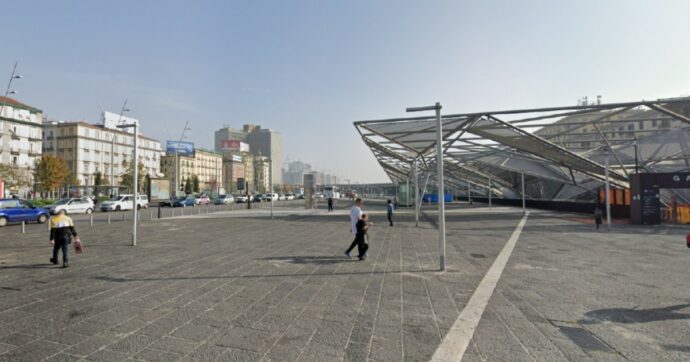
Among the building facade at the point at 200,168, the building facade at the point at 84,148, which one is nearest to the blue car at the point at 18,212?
the building facade at the point at 84,148

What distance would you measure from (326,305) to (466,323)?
216 cm

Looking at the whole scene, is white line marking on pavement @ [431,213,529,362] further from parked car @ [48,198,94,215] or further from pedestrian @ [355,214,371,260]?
parked car @ [48,198,94,215]

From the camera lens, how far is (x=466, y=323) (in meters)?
4.62

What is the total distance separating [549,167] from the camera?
39.0 meters

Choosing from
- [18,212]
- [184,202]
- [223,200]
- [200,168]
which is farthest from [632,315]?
[200,168]

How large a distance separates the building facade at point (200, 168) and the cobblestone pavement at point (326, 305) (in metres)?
102

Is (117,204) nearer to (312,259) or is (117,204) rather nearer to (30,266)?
(30,266)

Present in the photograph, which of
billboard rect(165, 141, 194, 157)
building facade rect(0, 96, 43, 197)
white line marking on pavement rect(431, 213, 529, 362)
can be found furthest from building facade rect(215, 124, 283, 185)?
white line marking on pavement rect(431, 213, 529, 362)

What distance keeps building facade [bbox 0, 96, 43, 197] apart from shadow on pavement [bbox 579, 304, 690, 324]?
77.1 metres

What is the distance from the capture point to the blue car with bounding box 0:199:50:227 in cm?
1900

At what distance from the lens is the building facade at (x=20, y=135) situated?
5919 cm

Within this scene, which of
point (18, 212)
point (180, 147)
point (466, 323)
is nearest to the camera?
point (466, 323)

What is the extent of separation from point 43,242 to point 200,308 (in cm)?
1168

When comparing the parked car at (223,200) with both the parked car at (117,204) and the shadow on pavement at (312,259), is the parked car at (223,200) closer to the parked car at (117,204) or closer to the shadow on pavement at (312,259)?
the parked car at (117,204)
